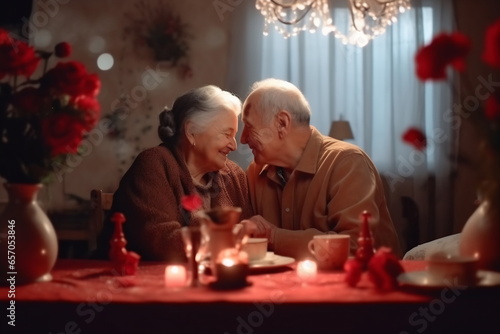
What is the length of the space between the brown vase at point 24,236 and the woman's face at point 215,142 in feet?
3.15

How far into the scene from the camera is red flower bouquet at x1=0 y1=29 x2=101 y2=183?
5.26 ft

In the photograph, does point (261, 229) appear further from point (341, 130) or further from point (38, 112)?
point (341, 130)

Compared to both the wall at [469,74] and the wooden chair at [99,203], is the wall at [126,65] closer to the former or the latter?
the wall at [469,74]

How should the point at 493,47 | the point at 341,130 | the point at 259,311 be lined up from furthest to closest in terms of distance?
1. the point at 341,130
2. the point at 259,311
3. the point at 493,47

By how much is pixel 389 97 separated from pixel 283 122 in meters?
2.60

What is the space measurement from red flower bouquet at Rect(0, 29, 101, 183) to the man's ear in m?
1.10

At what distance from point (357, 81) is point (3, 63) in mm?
3761

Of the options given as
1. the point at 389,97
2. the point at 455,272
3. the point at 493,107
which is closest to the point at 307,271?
the point at 455,272

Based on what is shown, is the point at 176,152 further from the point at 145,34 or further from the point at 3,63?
the point at 145,34

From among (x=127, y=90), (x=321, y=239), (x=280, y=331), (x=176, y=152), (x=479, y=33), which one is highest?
(x=479, y=33)

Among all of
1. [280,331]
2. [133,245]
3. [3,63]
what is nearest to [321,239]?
[280,331]

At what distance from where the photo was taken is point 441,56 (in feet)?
4.34

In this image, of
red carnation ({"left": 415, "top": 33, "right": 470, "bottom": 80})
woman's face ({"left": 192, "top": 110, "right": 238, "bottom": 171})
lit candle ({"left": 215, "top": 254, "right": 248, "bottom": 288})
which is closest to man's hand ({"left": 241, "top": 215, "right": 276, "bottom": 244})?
woman's face ({"left": 192, "top": 110, "right": 238, "bottom": 171})

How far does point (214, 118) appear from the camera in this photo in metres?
2.56
